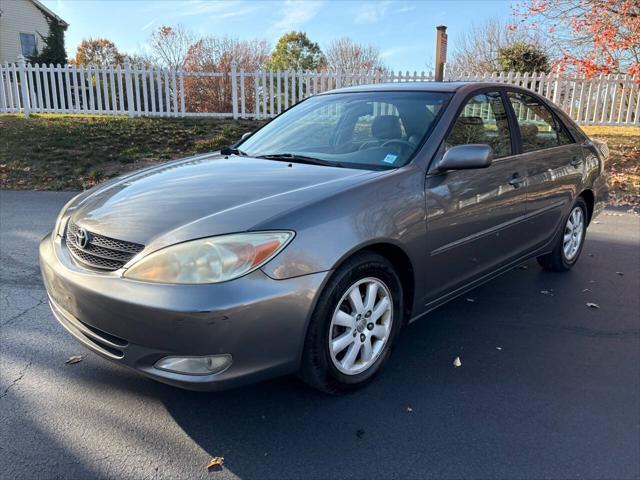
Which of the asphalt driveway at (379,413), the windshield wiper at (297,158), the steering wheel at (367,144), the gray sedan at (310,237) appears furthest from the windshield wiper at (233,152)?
the asphalt driveway at (379,413)

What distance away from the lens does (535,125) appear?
420 cm

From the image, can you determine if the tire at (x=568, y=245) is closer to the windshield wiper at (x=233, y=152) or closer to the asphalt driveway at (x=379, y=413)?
the asphalt driveway at (x=379, y=413)

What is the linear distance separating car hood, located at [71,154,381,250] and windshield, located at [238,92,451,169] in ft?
0.84

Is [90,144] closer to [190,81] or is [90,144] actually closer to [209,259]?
[190,81]

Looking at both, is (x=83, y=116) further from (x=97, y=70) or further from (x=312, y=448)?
(x=312, y=448)

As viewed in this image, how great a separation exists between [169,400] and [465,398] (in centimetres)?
158

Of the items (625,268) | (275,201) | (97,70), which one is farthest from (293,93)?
(275,201)

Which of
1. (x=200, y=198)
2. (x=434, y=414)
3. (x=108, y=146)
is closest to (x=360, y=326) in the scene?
(x=434, y=414)

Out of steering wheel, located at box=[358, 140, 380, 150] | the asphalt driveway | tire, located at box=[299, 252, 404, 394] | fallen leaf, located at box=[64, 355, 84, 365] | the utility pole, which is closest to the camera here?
the asphalt driveway

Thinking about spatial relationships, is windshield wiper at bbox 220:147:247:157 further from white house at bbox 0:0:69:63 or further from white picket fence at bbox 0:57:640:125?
white house at bbox 0:0:69:63

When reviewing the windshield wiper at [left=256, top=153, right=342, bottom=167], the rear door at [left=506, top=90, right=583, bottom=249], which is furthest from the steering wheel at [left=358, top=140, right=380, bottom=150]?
the rear door at [left=506, top=90, right=583, bottom=249]

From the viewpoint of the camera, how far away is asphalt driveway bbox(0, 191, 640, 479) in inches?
89.0

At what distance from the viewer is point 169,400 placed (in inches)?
107

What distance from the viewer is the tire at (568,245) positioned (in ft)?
15.4
